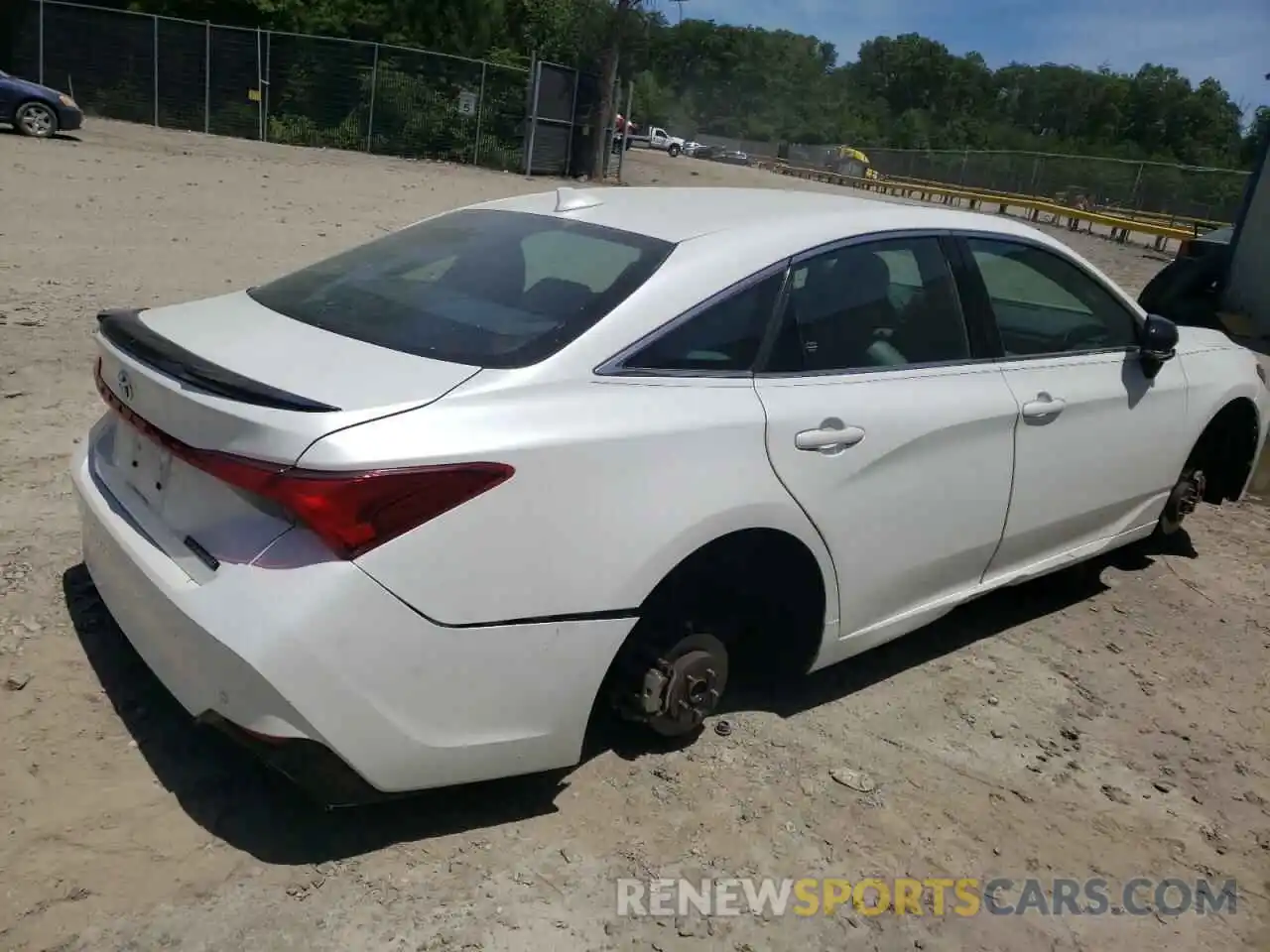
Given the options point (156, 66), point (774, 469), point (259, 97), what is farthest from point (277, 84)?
point (774, 469)

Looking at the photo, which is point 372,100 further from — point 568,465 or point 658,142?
point 658,142

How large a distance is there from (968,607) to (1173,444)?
1.10 metres

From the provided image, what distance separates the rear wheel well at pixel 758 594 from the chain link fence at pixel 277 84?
80.9 feet

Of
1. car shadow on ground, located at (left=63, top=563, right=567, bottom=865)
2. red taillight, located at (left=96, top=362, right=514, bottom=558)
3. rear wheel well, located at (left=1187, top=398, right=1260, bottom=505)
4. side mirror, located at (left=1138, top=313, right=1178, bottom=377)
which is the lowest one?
car shadow on ground, located at (left=63, top=563, right=567, bottom=865)

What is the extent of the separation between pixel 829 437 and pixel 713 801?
106 centimetres

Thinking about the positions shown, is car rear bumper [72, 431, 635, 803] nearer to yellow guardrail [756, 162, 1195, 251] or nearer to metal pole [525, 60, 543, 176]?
yellow guardrail [756, 162, 1195, 251]

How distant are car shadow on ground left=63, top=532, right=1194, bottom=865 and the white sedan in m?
0.25

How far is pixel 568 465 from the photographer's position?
2.51 m

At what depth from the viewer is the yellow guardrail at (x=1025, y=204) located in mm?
26141

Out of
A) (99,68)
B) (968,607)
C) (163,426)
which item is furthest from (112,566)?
(99,68)

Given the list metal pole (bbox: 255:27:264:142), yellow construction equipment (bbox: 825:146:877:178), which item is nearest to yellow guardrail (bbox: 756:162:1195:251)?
yellow construction equipment (bbox: 825:146:877:178)

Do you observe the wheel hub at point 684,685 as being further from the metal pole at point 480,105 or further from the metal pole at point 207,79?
the metal pole at point 207,79

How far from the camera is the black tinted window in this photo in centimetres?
283

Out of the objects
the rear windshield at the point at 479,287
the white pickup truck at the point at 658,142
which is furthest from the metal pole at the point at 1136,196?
the rear windshield at the point at 479,287
